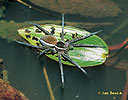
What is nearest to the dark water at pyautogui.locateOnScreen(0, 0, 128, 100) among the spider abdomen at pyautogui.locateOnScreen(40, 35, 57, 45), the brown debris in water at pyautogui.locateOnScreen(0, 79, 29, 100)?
the brown debris in water at pyautogui.locateOnScreen(0, 79, 29, 100)

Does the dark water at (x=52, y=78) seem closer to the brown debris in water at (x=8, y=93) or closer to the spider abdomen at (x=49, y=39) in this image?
the brown debris in water at (x=8, y=93)

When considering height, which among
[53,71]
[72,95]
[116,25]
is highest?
[116,25]

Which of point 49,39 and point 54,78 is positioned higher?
point 49,39

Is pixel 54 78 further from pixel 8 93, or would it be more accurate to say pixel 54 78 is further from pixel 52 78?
pixel 8 93

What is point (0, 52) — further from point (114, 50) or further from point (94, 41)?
point (114, 50)

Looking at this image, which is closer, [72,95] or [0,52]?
[72,95]

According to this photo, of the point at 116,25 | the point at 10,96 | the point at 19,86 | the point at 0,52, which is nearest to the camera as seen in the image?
the point at 10,96

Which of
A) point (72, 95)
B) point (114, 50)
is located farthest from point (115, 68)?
point (72, 95)

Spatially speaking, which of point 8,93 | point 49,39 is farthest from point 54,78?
point 8,93

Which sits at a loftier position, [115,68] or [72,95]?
[115,68]
